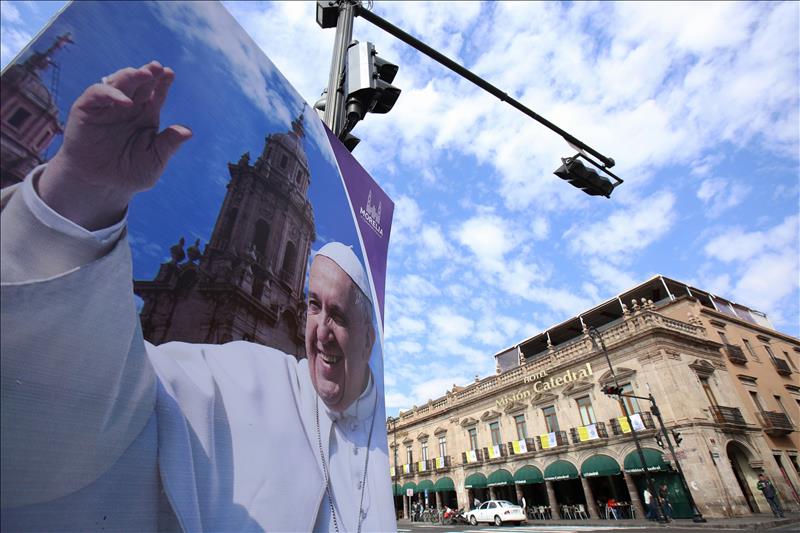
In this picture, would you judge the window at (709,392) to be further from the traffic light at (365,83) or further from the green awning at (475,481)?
the traffic light at (365,83)

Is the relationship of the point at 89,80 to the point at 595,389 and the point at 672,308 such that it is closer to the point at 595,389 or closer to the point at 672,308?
the point at 595,389

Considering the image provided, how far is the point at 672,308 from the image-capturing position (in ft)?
82.0


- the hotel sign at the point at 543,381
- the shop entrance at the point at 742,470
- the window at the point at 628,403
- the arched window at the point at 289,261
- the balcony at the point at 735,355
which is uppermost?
the balcony at the point at 735,355

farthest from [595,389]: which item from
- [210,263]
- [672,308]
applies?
[210,263]

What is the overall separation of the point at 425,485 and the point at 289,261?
32429 mm

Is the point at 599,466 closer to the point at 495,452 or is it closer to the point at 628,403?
the point at 628,403

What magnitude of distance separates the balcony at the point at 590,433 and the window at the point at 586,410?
0.61m

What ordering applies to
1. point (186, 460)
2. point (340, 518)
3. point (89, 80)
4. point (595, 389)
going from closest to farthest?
point (89, 80) < point (186, 460) < point (340, 518) < point (595, 389)

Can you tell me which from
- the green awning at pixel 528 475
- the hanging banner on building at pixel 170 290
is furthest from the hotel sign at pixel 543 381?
the hanging banner on building at pixel 170 290

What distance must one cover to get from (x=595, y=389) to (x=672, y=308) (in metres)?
7.52

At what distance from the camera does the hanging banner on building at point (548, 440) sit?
76.0 feet

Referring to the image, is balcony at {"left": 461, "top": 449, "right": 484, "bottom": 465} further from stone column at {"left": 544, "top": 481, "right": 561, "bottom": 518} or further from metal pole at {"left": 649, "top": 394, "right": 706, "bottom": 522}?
metal pole at {"left": 649, "top": 394, "right": 706, "bottom": 522}

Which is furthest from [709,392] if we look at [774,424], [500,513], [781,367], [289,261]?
[289,261]

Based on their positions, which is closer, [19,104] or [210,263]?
[19,104]
